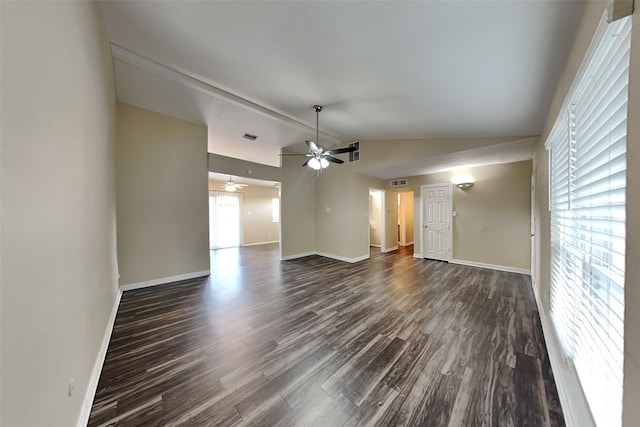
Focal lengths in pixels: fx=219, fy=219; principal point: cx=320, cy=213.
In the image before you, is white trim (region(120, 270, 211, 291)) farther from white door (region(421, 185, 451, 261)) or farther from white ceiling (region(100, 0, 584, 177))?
white door (region(421, 185, 451, 261))

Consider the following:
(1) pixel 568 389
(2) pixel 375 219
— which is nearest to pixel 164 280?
(1) pixel 568 389

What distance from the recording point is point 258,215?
28.2ft

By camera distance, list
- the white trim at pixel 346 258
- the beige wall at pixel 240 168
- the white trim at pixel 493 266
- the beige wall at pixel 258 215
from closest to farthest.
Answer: the white trim at pixel 493 266, the beige wall at pixel 240 168, the white trim at pixel 346 258, the beige wall at pixel 258 215

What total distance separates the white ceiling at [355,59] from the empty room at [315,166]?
0.02 meters

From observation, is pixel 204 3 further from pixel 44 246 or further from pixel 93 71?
pixel 44 246

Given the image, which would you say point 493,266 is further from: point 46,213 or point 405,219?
point 46,213

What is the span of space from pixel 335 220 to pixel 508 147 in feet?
12.0

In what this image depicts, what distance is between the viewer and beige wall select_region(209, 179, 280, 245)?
8273 mm

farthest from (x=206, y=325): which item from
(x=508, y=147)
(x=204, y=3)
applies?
(x=508, y=147)

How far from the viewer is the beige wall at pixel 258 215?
8273 mm

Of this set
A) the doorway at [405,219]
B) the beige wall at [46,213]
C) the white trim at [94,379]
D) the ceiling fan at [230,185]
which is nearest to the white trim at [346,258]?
the doorway at [405,219]

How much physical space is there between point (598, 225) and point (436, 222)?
4655mm

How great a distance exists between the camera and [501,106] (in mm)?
2375

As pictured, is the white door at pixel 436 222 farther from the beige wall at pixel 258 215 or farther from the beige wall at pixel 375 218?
the beige wall at pixel 258 215
